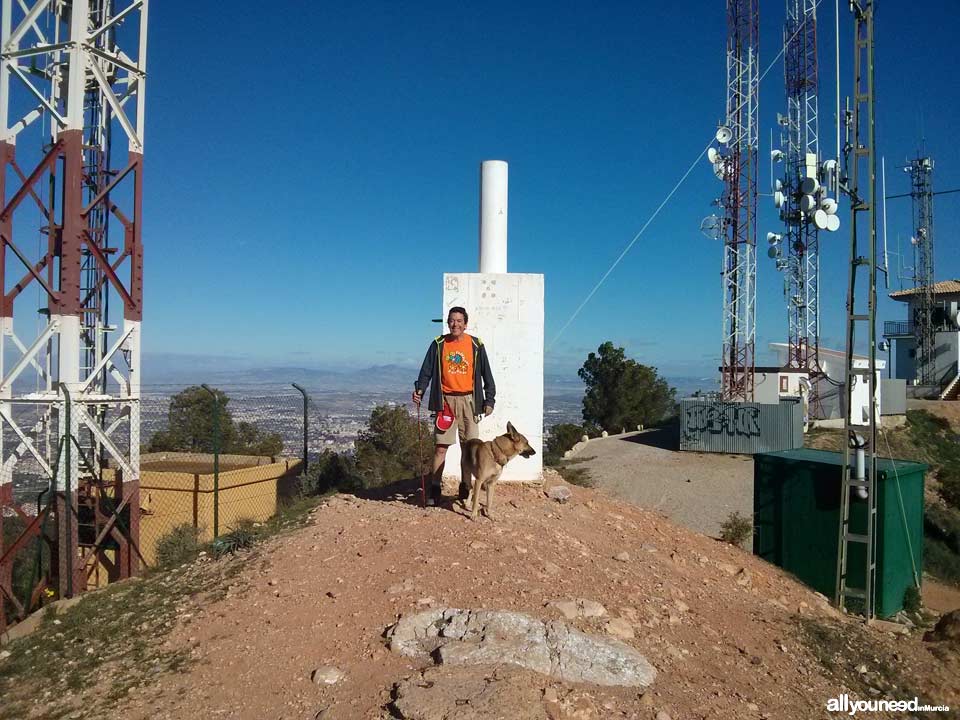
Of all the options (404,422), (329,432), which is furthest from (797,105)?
(329,432)

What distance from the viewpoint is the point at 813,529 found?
863 centimetres

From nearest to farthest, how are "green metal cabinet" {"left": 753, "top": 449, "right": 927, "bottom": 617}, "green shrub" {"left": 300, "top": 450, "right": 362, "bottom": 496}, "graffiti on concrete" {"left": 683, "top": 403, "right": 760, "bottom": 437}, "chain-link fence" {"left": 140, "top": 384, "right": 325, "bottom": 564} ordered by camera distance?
"green metal cabinet" {"left": 753, "top": 449, "right": 927, "bottom": 617} → "chain-link fence" {"left": 140, "top": 384, "right": 325, "bottom": 564} → "green shrub" {"left": 300, "top": 450, "right": 362, "bottom": 496} → "graffiti on concrete" {"left": 683, "top": 403, "right": 760, "bottom": 437}

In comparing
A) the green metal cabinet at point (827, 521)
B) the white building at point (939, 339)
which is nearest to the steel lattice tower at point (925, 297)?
the white building at point (939, 339)

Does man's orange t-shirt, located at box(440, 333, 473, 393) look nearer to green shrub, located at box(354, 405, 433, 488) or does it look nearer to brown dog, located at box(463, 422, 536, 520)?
brown dog, located at box(463, 422, 536, 520)

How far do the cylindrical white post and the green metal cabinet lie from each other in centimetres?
435

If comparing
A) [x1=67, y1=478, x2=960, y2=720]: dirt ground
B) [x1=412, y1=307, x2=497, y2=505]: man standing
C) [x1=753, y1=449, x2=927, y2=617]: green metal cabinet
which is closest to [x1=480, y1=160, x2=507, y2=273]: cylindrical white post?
[x1=412, y1=307, x2=497, y2=505]: man standing

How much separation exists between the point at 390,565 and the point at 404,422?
17.9m

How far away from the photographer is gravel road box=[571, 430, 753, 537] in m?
17.6

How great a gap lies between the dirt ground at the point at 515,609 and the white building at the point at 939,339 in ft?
139

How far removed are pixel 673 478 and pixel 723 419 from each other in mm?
5331

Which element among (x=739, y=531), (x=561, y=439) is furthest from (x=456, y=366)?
(x=561, y=439)

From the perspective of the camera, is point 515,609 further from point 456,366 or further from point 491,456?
point 456,366

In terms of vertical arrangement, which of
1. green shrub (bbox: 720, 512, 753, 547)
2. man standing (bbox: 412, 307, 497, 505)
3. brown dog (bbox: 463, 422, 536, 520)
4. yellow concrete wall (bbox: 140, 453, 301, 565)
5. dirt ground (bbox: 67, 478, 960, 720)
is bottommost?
green shrub (bbox: 720, 512, 753, 547)

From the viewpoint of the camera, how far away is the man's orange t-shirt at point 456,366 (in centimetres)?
752
